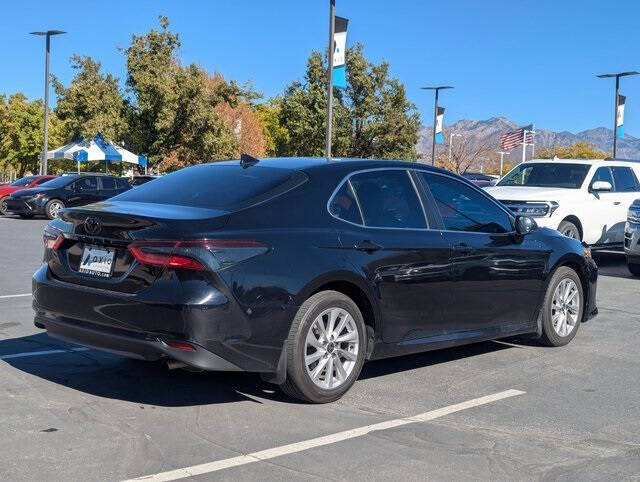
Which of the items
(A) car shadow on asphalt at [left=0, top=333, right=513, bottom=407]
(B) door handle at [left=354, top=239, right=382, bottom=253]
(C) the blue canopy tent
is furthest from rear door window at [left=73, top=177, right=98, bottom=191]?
(B) door handle at [left=354, top=239, right=382, bottom=253]

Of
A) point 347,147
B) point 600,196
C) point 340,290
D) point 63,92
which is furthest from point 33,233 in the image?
point 347,147

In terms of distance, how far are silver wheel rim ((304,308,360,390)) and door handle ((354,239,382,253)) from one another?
0.44m

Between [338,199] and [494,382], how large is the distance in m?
1.88

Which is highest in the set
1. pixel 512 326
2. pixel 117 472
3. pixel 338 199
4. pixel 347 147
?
pixel 347 147

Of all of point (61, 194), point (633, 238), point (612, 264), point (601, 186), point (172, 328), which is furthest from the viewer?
point (61, 194)

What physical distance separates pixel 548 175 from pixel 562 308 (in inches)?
305

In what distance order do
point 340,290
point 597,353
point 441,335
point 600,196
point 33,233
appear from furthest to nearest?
point 33,233 → point 600,196 → point 597,353 → point 441,335 → point 340,290

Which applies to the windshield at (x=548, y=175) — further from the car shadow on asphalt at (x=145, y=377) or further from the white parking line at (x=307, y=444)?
the white parking line at (x=307, y=444)

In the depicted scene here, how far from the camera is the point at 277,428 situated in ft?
15.7

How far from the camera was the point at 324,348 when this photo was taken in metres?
5.26

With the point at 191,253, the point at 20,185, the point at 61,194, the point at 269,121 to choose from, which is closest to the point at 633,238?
the point at 191,253

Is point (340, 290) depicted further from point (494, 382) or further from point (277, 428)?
point (494, 382)

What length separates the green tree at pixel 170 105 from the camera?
41031 mm

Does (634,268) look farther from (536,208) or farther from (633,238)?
(536,208)
